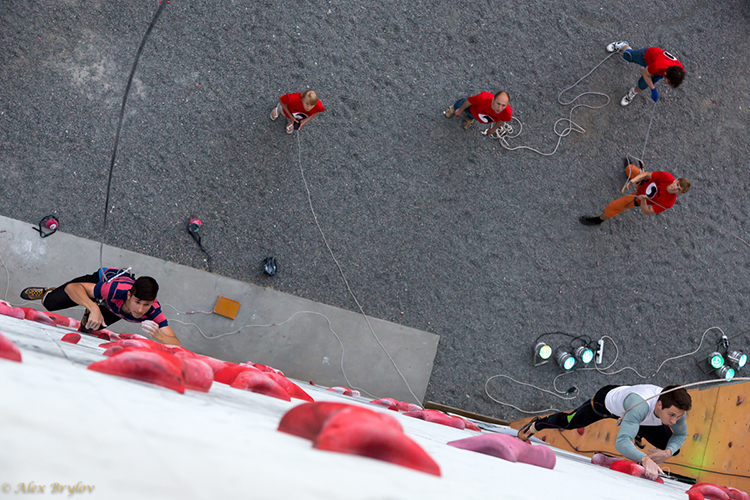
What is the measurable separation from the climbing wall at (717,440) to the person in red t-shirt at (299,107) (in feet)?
11.4

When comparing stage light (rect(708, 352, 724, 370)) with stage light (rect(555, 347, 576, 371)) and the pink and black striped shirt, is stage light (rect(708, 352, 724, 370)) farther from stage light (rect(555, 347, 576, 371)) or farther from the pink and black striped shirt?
the pink and black striped shirt

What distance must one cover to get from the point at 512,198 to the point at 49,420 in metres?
4.46

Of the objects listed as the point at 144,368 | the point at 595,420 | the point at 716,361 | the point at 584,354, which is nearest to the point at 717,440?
the point at 595,420

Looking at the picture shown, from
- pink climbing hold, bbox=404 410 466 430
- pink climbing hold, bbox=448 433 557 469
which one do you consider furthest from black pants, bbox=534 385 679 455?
pink climbing hold, bbox=448 433 557 469

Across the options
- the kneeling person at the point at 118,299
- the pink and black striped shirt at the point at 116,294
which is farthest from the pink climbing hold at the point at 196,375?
the pink and black striped shirt at the point at 116,294

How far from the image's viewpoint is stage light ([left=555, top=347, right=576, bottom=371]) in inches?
170

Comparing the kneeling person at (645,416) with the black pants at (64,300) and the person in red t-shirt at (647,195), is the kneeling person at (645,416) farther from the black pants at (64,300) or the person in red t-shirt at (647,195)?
the black pants at (64,300)

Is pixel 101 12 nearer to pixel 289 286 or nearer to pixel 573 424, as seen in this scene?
pixel 289 286

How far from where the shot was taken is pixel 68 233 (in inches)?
140

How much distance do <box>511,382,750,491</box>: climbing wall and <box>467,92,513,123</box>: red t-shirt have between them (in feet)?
8.99

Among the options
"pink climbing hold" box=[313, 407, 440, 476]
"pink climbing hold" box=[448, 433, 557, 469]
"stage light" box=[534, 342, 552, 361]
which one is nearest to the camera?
"pink climbing hold" box=[313, 407, 440, 476]

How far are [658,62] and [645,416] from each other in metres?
3.63

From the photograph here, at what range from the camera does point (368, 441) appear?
61 centimetres

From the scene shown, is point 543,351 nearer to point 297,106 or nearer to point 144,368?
point 297,106
